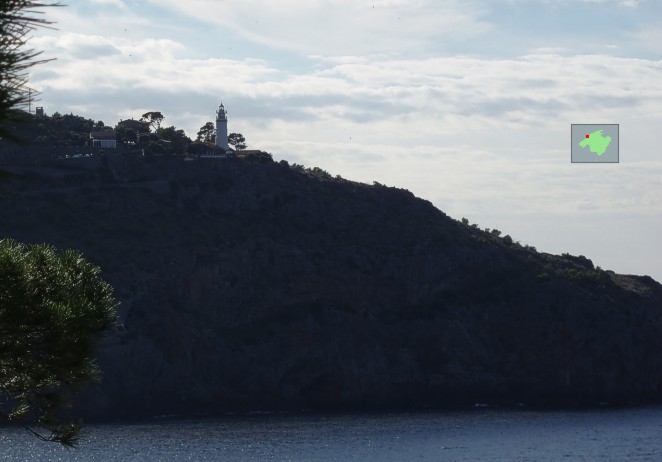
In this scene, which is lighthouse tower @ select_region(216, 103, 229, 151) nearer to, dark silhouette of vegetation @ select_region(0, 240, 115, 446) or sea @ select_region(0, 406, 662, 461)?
sea @ select_region(0, 406, 662, 461)

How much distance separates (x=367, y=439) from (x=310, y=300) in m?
19.1

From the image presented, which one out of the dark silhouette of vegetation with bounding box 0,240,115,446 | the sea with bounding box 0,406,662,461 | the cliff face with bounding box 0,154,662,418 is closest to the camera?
the dark silhouette of vegetation with bounding box 0,240,115,446

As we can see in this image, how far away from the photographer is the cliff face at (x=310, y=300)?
253 feet

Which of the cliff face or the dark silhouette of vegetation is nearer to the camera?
the dark silhouette of vegetation

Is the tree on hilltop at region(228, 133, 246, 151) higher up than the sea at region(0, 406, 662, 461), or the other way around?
the tree on hilltop at region(228, 133, 246, 151)

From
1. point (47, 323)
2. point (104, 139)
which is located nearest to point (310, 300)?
point (104, 139)

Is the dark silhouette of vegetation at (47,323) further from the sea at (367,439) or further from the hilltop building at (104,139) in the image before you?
the hilltop building at (104,139)

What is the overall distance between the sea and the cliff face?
9.78 feet

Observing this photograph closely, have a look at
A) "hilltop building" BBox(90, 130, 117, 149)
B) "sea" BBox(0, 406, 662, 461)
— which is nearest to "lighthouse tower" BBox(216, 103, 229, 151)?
"hilltop building" BBox(90, 130, 117, 149)

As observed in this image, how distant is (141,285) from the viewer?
77.0 m

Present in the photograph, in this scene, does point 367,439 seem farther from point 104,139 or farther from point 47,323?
point 47,323

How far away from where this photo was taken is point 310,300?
3329 inches

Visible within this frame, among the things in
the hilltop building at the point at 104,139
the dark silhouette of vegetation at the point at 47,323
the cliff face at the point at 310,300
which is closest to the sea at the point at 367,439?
the cliff face at the point at 310,300

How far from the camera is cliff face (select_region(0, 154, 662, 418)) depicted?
7706 centimetres
